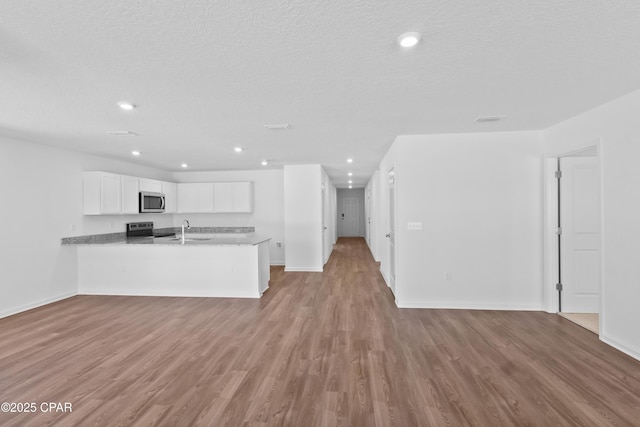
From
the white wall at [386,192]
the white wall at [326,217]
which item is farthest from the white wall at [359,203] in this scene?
the white wall at [386,192]

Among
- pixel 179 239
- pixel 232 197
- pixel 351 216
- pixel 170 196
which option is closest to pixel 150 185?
pixel 170 196

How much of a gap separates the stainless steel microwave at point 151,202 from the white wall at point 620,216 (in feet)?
23.9

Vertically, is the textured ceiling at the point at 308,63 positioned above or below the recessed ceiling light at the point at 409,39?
above

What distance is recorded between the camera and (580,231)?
365 cm

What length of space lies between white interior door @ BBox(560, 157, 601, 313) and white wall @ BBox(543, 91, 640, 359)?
783 mm

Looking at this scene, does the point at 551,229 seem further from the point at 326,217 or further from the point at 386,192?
the point at 326,217

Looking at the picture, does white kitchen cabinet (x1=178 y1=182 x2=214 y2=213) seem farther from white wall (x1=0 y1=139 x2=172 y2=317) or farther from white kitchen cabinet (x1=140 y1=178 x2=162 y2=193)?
white wall (x1=0 y1=139 x2=172 y2=317)

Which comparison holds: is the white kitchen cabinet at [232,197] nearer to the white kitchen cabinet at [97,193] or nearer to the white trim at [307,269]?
the white trim at [307,269]

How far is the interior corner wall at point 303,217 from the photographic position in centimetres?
Result: 643

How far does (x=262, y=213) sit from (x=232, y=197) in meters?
0.89

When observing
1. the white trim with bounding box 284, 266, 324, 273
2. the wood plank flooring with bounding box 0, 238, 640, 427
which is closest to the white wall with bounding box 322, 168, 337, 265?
the white trim with bounding box 284, 266, 324, 273

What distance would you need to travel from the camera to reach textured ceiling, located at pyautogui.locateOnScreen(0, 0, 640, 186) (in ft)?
4.84

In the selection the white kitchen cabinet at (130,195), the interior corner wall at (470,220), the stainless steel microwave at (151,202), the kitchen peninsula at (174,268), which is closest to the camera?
the interior corner wall at (470,220)

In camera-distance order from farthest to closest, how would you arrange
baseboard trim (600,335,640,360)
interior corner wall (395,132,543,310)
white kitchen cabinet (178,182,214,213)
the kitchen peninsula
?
white kitchen cabinet (178,182,214,213)
the kitchen peninsula
interior corner wall (395,132,543,310)
baseboard trim (600,335,640,360)
